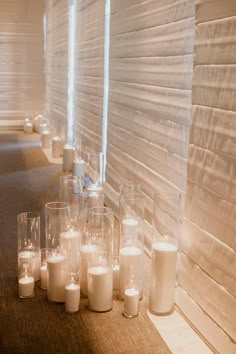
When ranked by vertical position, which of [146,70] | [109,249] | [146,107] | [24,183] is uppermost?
[146,70]

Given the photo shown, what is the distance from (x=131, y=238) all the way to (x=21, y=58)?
18.4 ft

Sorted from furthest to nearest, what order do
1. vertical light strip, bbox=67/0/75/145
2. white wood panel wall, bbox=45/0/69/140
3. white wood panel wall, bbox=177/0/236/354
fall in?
1. white wood panel wall, bbox=45/0/69/140
2. vertical light strip, bbox=67/0/75/145
3. white wood panel wall, bbox=177/0/236/354

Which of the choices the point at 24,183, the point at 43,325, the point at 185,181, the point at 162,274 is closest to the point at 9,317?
the point at 43,325

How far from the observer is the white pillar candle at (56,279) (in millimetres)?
1924

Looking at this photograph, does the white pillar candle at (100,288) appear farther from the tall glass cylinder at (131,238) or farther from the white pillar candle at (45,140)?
the white pillar candle at (45,140)

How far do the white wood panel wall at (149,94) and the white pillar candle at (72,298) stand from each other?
54 centimetres

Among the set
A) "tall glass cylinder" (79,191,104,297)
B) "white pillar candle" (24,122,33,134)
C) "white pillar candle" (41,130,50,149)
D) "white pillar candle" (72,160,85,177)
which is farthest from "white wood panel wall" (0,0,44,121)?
"tall glass cylinder" (79,191,104,297)

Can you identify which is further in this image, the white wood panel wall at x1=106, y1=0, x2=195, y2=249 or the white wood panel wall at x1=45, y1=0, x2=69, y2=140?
the white wood panel wall at x1=45, y1=0, x2=69, y2=140

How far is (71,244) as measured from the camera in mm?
1990

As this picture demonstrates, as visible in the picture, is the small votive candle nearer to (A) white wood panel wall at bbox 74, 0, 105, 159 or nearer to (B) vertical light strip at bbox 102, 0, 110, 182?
(B) vertical light strip at bbox 102, 0, 110, 182

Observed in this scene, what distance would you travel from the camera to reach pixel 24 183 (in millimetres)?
3859

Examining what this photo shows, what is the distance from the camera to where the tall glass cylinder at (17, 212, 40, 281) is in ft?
6.84

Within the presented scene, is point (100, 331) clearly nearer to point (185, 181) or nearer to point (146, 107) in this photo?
point (185, 181)

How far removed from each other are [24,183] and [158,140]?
1.81 m
